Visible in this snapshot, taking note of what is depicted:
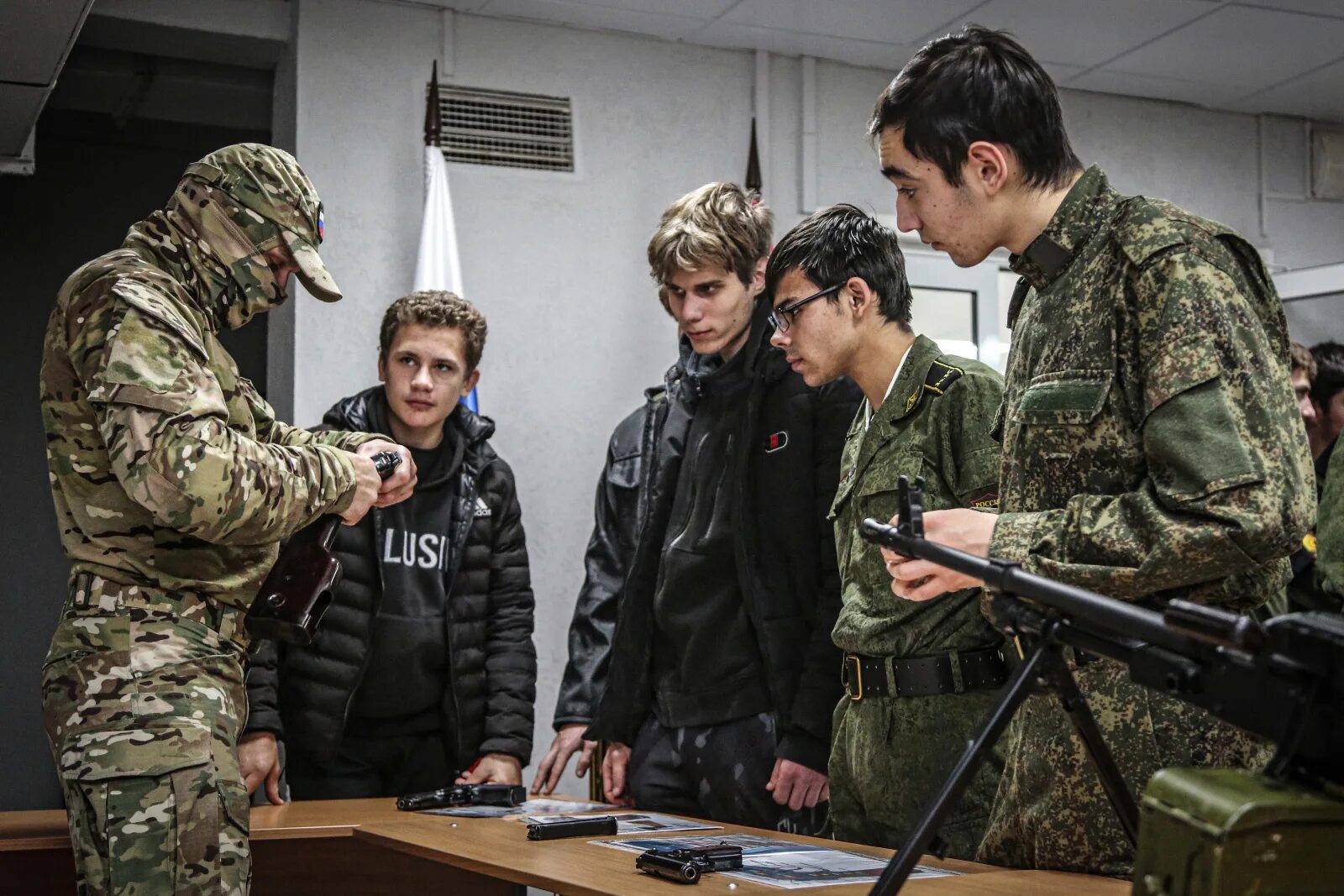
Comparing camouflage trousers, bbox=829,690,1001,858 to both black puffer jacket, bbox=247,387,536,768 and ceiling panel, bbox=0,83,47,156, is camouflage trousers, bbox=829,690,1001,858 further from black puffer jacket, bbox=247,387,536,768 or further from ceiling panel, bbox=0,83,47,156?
ceiling panel, bbox=0,83,47,156

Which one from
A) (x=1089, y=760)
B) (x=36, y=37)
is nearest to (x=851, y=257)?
(x=1089, y=760)

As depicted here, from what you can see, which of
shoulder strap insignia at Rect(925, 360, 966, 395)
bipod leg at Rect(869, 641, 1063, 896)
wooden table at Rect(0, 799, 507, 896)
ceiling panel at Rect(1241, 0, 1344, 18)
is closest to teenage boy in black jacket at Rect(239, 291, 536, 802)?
wooden table at Rect(0, 799, 507, 896)

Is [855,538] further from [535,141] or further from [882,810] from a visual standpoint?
[535,141]

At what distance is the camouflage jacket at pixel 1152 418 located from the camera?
1334 millimetres

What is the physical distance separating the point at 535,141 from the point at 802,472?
87.7 inches

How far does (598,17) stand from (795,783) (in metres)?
2.92

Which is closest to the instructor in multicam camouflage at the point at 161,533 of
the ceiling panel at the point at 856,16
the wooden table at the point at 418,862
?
the wooden table at the point at 418,862

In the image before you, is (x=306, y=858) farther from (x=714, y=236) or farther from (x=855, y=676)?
(x=714, y=236)

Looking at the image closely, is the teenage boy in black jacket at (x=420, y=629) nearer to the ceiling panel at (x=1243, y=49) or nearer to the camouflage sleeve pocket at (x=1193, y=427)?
the camouflage sleeve pocket at (x=1193, y=427)

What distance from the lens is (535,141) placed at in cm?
453

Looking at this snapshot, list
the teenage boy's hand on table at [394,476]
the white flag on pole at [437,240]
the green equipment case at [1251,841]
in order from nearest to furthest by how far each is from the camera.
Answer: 1. the green equipment case at [1251,841]
2. the teenage boy's hand on table at [394,476]
3. the white flag on pole at [437,240]

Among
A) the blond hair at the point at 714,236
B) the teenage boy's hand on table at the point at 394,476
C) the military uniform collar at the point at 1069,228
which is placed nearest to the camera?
the military uniform collar at the point at 1069,228

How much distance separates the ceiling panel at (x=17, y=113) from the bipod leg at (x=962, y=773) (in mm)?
3540

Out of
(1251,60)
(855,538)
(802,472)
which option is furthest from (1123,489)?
(1251,60)
